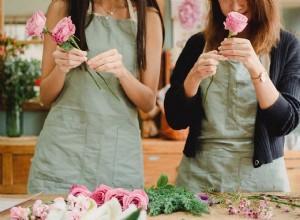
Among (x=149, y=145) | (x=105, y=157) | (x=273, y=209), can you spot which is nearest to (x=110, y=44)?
(x=105, y=157)

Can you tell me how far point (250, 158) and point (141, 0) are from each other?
0.77 meters

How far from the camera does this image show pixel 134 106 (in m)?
1.85

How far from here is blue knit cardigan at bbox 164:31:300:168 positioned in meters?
1.63

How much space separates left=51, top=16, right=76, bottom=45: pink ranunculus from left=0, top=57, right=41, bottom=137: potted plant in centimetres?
238

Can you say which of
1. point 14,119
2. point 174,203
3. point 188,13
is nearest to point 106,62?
point 174,203

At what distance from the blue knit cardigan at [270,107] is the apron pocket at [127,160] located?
0.18 meters

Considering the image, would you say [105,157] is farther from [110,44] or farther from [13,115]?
[13,115]

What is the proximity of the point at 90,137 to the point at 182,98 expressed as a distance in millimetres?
401

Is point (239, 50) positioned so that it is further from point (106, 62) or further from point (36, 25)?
point (36, 25)

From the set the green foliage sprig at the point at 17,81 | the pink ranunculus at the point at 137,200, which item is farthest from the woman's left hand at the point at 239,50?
the green foliage sprig at the point at 17,81

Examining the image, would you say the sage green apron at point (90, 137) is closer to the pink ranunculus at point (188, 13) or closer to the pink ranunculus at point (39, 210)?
the pink ranunculus at point (39, 210)

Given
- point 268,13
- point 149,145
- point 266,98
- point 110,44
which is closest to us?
point 266,98

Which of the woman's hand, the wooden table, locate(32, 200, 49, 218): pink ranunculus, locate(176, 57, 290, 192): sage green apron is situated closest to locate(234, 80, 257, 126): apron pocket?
locate(176, 57, 290, 192): sage green apron

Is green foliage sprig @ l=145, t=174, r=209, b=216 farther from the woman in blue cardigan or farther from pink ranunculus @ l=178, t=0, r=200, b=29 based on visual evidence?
pink ranunculus @ l=178, t=0, r=200, b=29
